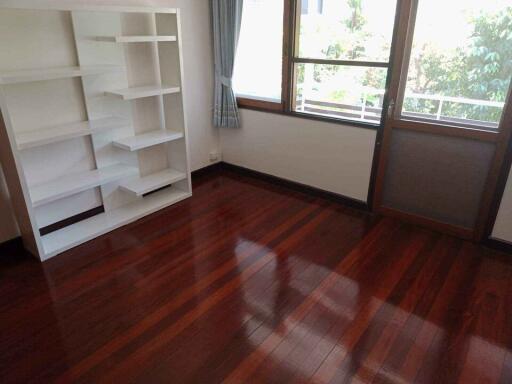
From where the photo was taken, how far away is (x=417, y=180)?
112 inches

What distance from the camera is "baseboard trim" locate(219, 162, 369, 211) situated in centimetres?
324

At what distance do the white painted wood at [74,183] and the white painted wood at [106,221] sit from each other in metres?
0.34

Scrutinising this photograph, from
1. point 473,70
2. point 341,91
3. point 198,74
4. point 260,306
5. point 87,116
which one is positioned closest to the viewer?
point 260,306

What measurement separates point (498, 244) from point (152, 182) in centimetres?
272

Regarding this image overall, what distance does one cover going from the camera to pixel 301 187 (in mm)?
3551

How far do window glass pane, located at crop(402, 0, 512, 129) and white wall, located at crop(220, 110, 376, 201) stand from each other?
0.54 m

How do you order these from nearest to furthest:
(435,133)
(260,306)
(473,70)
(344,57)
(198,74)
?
1. (260,306)
2. (473,70)
3. (435,133)
4. (344,57)
5. (198,74)

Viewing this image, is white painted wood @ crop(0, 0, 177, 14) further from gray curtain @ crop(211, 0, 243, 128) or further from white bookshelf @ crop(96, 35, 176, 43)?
gray curtain @ crop(211, 0, 243, 128)

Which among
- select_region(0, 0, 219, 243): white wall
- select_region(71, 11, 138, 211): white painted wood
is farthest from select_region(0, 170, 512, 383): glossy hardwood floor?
select_region(0, 0, 219, 243): white wall

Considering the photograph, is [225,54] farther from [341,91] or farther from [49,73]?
[49,73]

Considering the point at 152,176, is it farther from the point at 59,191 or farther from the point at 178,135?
the point at 59,191

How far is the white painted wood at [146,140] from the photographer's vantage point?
287 cm

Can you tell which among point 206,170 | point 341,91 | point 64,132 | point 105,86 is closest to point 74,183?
point 64,132

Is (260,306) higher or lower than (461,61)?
lower
